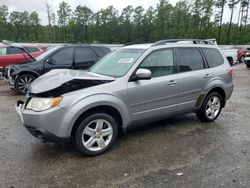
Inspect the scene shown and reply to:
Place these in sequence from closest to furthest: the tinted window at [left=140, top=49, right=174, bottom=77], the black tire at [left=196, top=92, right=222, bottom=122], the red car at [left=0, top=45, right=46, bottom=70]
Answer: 1. the tinted window at [left=140, top=49, right=174, bottom=77]
2. the black tire at [left=196, top=92, right=222, bottom=122]
3. the red car at [left=0, top=45, right=46, bottom=70]

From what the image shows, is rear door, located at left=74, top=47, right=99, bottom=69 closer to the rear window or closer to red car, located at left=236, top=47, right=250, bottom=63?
the rear window

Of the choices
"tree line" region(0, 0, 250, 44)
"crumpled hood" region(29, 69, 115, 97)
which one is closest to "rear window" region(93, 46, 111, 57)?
"crumpled hood" region(29, 69, 115, 97)

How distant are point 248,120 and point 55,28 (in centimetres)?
5879

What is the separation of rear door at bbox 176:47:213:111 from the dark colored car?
14.8ft

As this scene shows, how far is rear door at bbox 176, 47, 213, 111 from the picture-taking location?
4594mm

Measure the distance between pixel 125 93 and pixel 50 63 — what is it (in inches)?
195

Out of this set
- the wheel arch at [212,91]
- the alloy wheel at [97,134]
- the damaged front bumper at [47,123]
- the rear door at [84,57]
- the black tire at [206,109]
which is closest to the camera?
the damaged front bumper at [47,123]

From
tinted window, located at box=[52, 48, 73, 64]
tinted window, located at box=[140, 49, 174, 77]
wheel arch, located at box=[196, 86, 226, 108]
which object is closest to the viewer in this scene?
tinted window, located at box=[140, 49, 174, 77]

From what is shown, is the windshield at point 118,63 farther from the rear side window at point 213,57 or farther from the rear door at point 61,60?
the rear door at point 61,60

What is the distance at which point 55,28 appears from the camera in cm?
5859

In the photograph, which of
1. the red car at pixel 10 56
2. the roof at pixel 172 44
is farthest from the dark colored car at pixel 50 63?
the roof at pixel 172 44

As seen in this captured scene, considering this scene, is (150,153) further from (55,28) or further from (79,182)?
(55,28)

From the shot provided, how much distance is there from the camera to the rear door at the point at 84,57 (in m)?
8.48

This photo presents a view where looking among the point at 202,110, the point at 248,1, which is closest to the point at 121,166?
the point at 202,110
